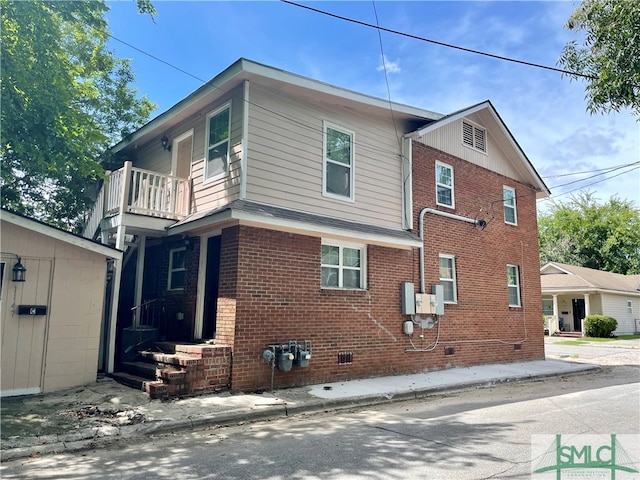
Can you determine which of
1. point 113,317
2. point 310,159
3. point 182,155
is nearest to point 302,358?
point 113,317

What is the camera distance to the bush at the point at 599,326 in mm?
26469

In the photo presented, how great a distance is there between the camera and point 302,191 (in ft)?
32.1

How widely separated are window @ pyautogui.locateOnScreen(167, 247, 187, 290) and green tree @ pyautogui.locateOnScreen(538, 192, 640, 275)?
138 feet

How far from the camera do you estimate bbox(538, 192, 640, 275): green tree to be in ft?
140

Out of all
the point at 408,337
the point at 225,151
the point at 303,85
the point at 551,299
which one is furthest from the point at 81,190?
the point at 551,299

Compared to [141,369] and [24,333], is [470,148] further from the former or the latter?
[24,333]

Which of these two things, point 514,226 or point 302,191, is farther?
point 514,226

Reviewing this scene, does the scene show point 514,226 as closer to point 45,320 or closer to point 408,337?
point 408,337

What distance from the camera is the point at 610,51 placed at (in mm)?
7754

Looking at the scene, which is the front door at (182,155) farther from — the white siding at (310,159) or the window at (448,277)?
the window at (448,277)

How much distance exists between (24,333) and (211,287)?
11.4ft

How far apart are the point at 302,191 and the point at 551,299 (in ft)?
91.4

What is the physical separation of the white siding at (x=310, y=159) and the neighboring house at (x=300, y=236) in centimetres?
3

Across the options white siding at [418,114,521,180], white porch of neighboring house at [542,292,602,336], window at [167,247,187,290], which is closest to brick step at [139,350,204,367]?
window at [167,247,187,290]
